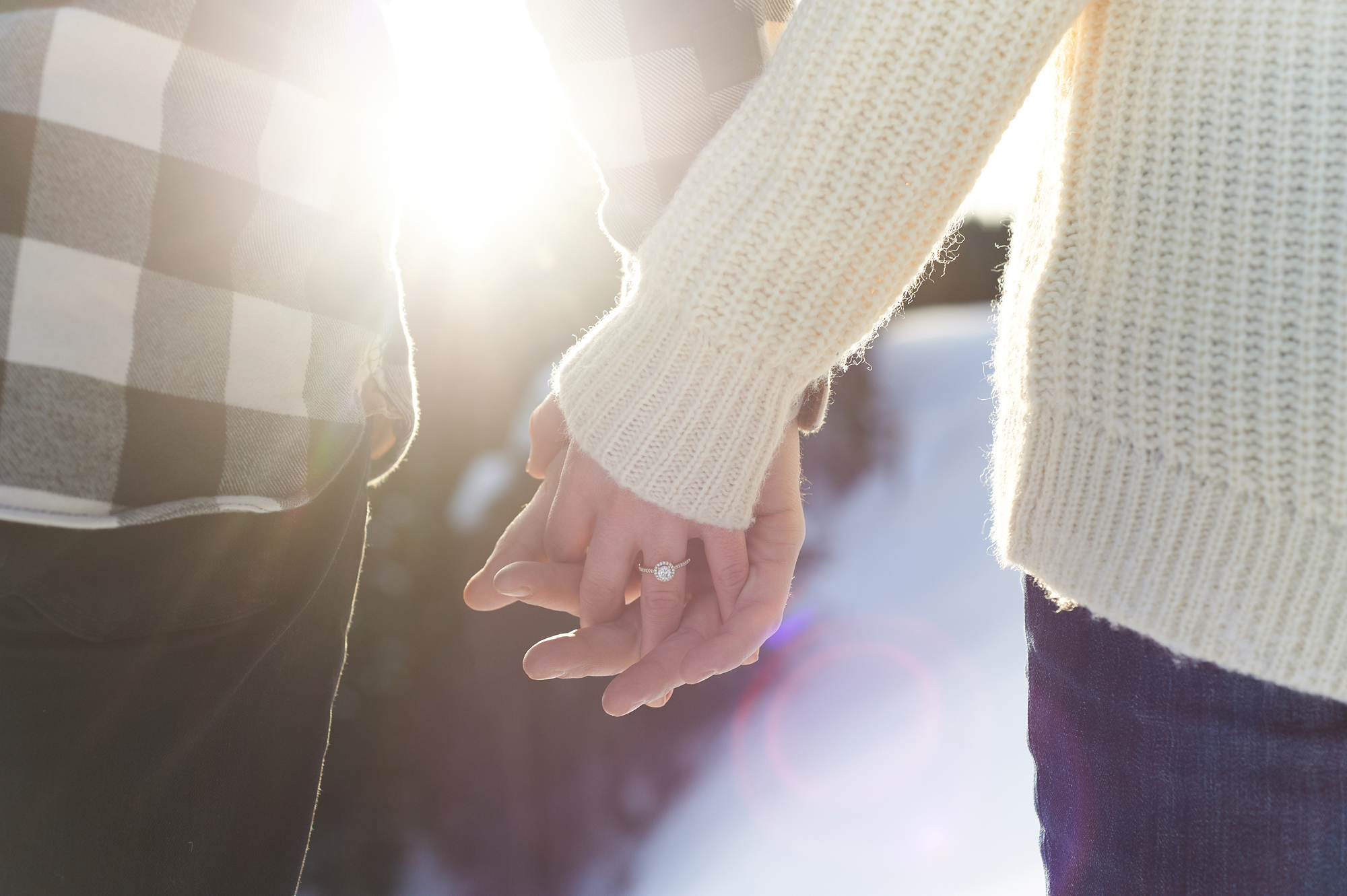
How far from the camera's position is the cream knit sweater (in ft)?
1.88

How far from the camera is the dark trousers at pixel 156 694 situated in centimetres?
81

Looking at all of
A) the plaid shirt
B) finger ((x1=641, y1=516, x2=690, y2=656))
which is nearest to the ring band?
finger ((x1=641, y1=516, x2=690, y2=656))

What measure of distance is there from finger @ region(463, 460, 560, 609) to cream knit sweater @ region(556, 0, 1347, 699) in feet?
0.71

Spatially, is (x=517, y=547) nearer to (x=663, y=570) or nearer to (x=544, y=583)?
(x=544, y=583)

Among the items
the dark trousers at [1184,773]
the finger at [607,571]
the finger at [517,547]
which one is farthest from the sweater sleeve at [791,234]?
the dark trousers at [1184,773]

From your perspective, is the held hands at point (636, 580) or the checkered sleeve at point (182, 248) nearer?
the checkered sleeve at point (182, 248)

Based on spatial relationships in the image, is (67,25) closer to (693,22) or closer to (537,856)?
(693,22)

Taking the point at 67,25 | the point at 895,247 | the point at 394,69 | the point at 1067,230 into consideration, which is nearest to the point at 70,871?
the point at 67,25

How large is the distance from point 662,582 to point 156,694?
22.9 inches

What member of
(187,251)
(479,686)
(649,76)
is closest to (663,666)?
(187,251)

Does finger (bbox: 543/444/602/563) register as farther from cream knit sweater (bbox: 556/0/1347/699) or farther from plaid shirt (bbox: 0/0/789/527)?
plaid shirt (bbox: 0/0/789/527)

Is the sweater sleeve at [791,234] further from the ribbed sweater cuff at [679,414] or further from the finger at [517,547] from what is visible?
the finger at [517,547]

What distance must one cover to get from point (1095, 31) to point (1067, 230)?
0.60 feet

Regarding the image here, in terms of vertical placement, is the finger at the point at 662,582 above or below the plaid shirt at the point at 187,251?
below
